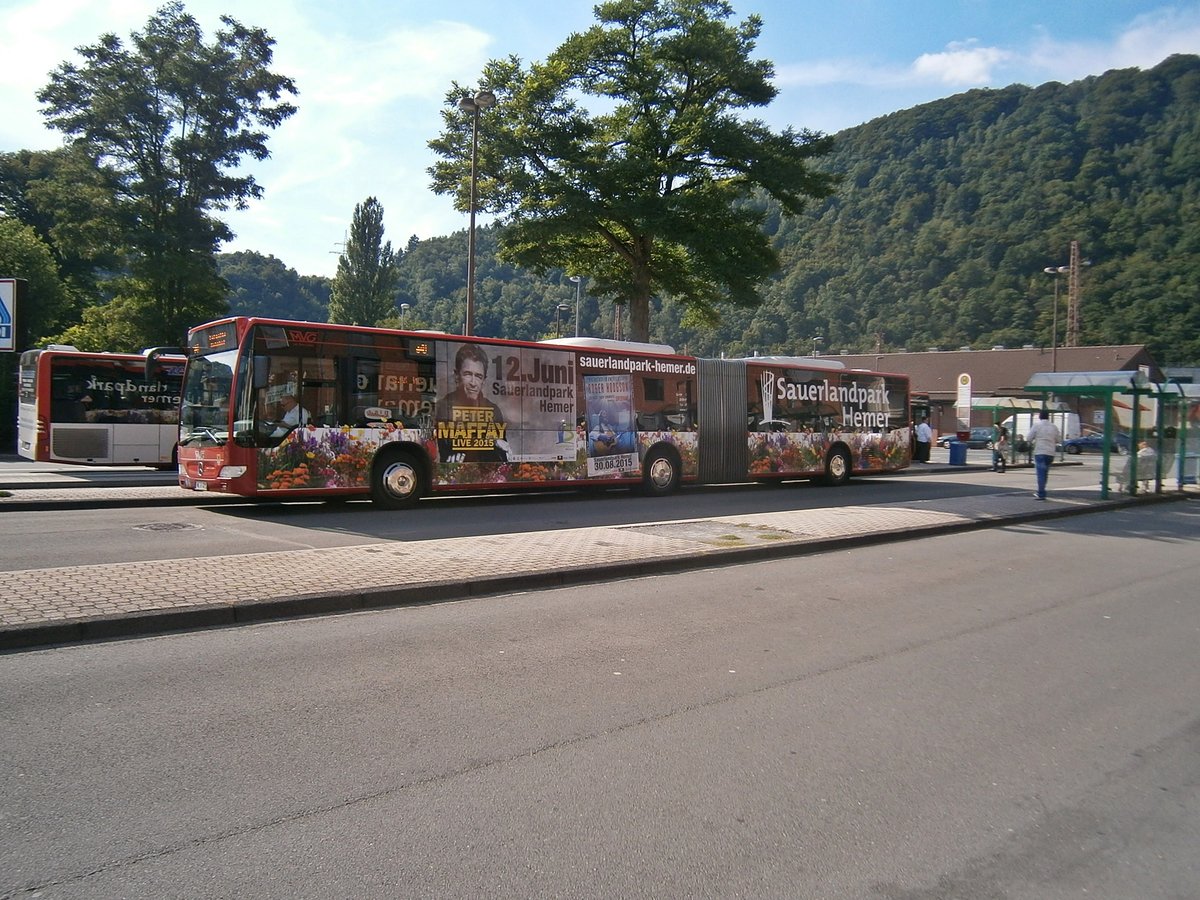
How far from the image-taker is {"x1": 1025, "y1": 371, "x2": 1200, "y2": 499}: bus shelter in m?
19.6

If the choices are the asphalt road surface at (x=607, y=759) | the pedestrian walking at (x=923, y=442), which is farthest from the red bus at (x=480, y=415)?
the pedestrian walking at (x=923, y=442)

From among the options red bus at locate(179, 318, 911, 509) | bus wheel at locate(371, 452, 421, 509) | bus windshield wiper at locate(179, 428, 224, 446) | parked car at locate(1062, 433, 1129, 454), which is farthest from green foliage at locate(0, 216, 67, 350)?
parked car at locate(1062, 433, 1129, 454)

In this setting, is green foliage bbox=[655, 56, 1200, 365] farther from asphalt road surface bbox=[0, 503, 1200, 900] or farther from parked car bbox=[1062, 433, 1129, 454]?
asphalt road surface bbox=[0, 503, 1200, 900]

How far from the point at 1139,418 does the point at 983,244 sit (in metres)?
81.3

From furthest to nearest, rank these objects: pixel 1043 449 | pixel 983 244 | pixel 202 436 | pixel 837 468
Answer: pixel 983 244
pixel 837 468
pixel 1043 449
pixel 202 436

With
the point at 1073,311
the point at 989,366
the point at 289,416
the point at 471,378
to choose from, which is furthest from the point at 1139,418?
the point at 1073,311

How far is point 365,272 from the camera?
2667 inches

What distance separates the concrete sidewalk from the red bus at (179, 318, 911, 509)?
181 inches

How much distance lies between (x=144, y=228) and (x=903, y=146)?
11007 cm

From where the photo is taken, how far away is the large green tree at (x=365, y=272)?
67188 mm

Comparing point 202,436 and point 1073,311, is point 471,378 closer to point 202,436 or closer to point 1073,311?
point 202,436

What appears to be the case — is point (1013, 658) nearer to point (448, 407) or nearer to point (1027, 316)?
point (448, 407)

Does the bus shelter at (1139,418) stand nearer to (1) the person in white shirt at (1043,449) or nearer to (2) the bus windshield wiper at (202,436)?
(1) the person in white shirt at (1043,449)

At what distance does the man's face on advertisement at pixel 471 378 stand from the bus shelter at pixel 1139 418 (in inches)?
499
